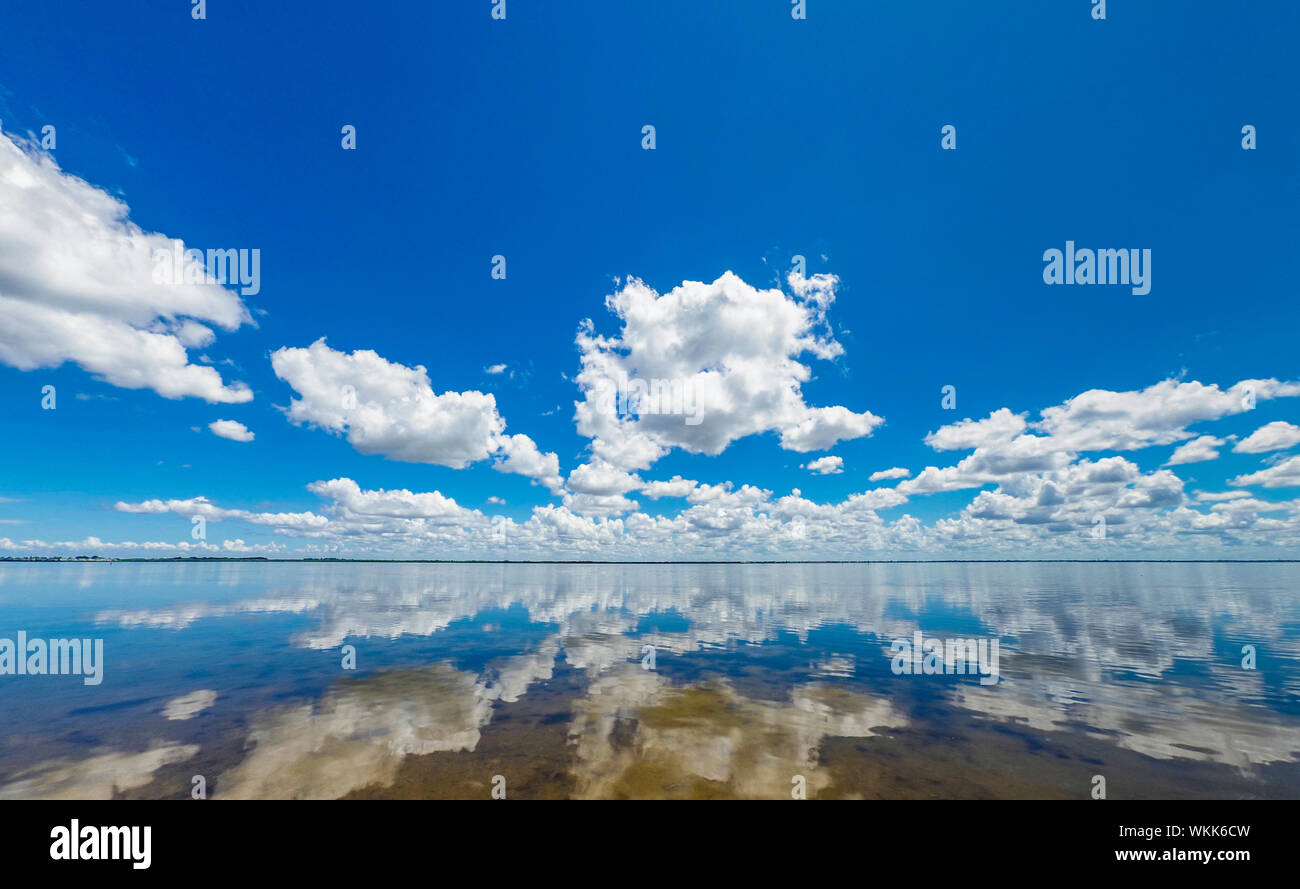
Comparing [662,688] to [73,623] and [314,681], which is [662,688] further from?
[73,623]

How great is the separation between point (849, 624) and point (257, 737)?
43.2m

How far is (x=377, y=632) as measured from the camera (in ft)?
131

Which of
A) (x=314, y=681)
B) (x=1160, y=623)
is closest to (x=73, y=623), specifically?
(x=314, y=681)

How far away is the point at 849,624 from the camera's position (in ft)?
147

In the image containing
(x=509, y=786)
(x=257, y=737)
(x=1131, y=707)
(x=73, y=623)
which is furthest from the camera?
(x=73, y=623)

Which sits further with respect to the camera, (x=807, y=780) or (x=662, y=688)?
(x=662, y=688)

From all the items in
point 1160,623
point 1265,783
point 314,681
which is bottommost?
point 1160,623

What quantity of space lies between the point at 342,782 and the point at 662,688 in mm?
13702

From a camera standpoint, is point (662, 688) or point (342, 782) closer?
point (342, 782)
